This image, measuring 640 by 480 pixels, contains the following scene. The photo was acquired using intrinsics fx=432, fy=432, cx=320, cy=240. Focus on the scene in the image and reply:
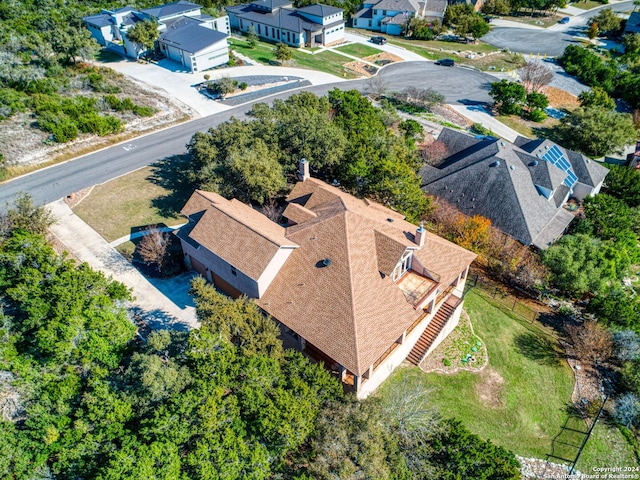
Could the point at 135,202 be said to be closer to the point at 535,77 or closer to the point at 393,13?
the point at 535,77

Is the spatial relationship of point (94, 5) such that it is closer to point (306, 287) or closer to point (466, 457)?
point (306, 287)

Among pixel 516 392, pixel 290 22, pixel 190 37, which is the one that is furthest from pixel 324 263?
pixel 290 22

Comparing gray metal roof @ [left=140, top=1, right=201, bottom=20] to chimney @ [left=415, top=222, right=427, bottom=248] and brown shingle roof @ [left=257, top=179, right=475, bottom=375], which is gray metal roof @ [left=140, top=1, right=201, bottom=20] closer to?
brown shingle roof @ [left=257, top=179, right=475, bottom=375]

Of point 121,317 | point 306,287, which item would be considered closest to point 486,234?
point 306,287

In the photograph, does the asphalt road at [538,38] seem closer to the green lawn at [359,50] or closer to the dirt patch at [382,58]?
the dirt patch at [382,58]

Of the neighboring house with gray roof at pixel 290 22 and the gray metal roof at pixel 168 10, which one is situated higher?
the gray metal roof at pixel 168 10

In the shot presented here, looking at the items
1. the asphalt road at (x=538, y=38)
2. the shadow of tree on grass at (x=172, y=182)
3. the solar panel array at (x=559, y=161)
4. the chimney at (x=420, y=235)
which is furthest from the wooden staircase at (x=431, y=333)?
the asphalt road at (x=538, y=38)
